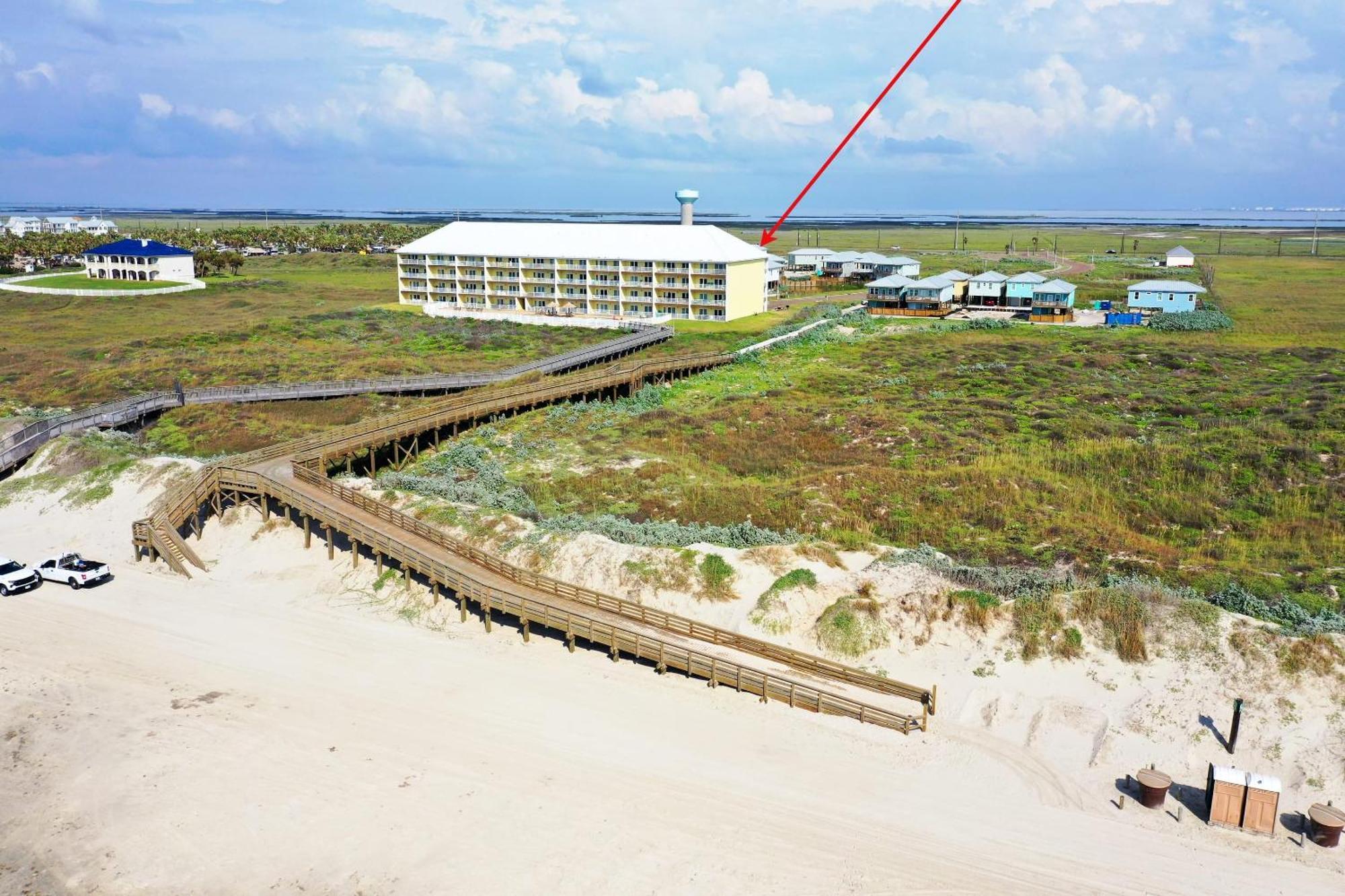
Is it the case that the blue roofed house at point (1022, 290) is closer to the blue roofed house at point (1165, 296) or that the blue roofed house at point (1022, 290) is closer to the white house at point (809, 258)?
the blue roofed house at point (1165, 296)

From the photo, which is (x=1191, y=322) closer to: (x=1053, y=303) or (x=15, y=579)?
(x=1053, y=303)

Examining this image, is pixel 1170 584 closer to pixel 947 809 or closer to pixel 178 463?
pixel 947 809

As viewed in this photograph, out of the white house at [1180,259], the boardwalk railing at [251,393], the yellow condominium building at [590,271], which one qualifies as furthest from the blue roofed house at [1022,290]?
the white house at [1180,259]

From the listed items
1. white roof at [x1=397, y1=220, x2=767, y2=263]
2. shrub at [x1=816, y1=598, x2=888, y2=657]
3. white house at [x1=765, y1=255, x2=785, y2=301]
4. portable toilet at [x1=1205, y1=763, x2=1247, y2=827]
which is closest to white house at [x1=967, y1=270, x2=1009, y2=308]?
white house at [x1=765, y1=255, x2=785, y2=301]

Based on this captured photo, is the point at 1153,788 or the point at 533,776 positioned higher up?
the point at 1153,788

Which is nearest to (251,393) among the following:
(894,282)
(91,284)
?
(894,282)

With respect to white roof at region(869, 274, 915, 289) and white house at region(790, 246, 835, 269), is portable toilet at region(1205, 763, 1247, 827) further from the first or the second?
white house at region(790, 246, 835, 269)

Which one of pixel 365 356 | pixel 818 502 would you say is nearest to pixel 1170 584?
pixel 818 502
